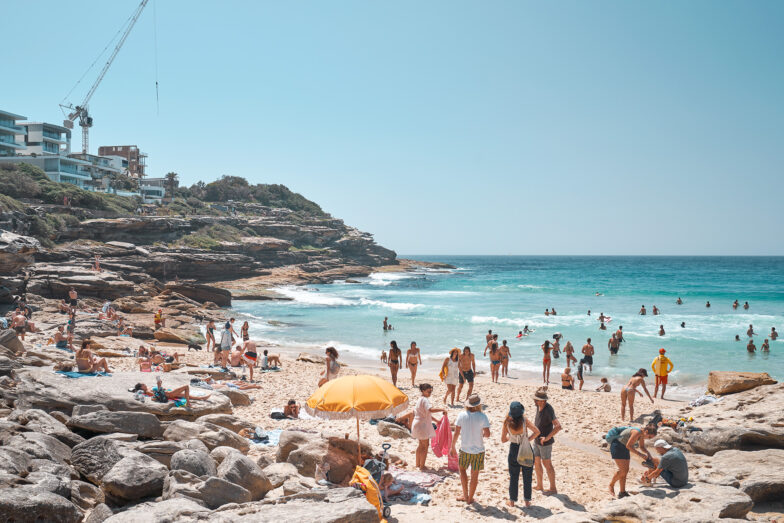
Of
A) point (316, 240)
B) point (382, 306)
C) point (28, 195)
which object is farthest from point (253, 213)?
point (382, 306)

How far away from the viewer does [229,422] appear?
9641 millimetres

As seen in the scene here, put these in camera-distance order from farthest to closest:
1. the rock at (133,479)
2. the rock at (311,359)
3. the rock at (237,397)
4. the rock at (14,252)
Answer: the rock at (14,252) → the rock at (311,359) → the rock at (237,397) → the rock at (133,479)

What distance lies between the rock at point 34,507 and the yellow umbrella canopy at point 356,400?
10.8ft

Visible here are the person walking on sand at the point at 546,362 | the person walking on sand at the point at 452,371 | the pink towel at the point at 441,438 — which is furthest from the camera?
the person walking on sand at the point at 546,362

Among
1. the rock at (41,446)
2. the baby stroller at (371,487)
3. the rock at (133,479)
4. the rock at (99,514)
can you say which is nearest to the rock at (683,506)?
the baby stroller at (371,487)

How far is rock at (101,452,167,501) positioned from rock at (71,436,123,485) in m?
0.50

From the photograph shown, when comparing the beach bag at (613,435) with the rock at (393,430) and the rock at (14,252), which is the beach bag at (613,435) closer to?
the rock at (393,430)

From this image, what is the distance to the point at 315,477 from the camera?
728 centimetres

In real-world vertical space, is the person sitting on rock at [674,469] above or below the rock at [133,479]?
below

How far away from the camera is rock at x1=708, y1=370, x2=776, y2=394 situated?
11922 mm

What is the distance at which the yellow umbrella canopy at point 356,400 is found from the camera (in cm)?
723

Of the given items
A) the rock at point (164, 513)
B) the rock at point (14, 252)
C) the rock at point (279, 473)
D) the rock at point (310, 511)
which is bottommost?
the rock at point (279, 473)

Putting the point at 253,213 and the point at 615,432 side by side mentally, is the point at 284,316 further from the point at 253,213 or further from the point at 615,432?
the point at 253,213

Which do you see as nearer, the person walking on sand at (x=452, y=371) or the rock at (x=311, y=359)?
the person walking on sand at (x=452, y=371)
